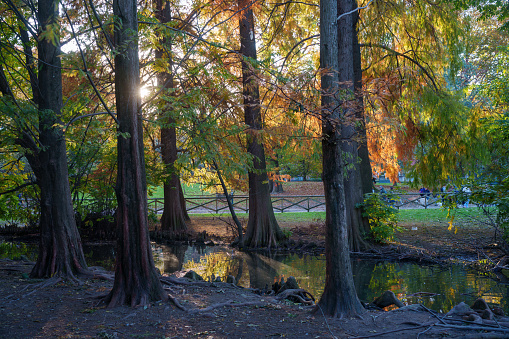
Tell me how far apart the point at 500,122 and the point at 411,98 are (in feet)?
17.2

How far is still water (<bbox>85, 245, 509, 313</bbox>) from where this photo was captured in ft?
27.6

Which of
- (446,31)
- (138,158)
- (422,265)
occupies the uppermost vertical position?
(446,31)

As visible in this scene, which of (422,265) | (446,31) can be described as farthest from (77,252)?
(446,31)

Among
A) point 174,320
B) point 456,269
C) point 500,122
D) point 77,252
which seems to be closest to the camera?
point 174,320

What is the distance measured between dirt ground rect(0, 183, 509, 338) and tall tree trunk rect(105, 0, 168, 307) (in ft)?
1.07

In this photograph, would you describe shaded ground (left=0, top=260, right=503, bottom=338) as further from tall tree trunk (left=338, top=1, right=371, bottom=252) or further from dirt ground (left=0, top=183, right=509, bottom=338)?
tall tree trunk (left=338, top=1, right=371, bottom=252)

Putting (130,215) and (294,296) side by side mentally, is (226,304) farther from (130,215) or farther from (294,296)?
(130,215)

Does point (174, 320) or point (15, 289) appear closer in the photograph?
point (174, 320)

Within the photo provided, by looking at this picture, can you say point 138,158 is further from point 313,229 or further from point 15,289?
point 313,229

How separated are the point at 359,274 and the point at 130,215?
6.78 m

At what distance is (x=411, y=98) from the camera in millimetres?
14203

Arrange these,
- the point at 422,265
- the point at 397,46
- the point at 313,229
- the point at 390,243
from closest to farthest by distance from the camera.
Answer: the point at 422,265 → the point at 390,243 → the point at 397,46 → the point at 313,229

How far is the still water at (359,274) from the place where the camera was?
8.42m

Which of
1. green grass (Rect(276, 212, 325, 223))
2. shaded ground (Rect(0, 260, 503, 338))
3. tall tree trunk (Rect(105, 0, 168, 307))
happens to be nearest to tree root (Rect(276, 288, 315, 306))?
shaded ground (Rect(0, 260, 503, 338))
